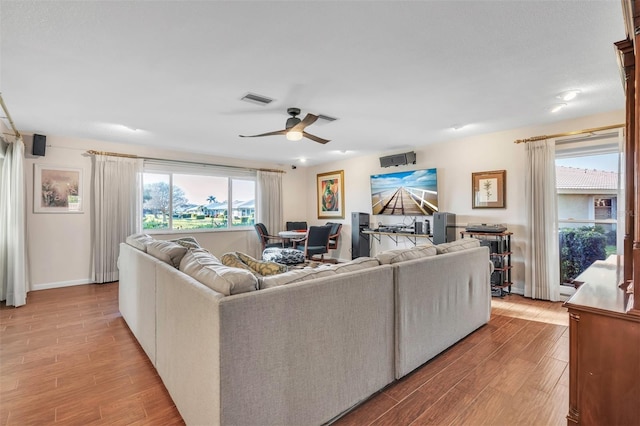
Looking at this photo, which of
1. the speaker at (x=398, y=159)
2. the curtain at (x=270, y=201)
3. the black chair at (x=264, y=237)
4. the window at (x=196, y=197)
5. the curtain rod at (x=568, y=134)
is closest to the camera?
the curtain rod at (x=568, y=134)

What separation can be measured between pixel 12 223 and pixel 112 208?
1280 mm

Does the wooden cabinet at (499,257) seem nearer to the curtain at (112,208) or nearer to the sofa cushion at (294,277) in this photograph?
the sofa cushion at (294,277)

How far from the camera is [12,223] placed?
3.67 metres

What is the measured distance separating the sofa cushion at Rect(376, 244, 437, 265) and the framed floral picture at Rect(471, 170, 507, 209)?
2.49 metres

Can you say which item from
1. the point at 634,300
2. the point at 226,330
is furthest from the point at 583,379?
the point at 226,330

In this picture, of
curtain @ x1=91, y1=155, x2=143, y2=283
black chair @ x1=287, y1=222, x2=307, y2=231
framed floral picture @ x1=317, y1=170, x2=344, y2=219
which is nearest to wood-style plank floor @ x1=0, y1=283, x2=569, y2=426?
curtain @ x1=91, y1=155, x2=143, y2=283

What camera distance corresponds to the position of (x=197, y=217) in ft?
19.6

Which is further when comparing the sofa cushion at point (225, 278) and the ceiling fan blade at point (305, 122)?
the ceiling fan blade at point (305, 122)

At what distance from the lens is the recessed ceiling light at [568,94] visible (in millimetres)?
2893

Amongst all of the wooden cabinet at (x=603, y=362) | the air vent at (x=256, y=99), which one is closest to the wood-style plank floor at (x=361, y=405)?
the wooden cabinet at (x=603, y=362)

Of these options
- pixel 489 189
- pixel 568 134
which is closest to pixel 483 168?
pixel 489 189

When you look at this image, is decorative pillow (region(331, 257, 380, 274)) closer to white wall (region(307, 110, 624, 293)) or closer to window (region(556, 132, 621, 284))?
white wall (region(307, 110, 624, 293))

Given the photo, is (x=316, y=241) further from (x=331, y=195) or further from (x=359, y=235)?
(x=331, y=195)

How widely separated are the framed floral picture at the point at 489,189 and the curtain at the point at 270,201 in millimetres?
4013
